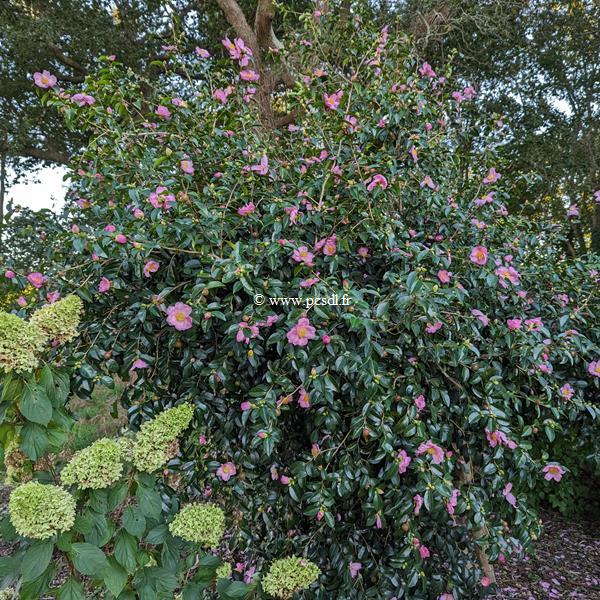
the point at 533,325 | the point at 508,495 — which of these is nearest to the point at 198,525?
the point at 508,495

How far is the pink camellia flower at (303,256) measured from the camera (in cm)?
121

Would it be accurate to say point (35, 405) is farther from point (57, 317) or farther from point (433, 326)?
point (433, 326)

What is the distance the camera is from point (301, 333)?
3.58 feet

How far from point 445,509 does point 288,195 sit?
3.61 ft

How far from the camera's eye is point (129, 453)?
951mm

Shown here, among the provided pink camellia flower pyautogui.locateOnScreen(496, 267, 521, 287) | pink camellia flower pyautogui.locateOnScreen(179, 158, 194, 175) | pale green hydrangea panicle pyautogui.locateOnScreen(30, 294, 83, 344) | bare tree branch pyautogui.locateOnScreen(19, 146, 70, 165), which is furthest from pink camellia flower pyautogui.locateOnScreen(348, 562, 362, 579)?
bare tree branch pyautogui.locateOnScreen(19, 146, 70, 165)

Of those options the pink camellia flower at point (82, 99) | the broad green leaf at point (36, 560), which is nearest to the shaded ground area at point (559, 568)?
the broad green leaf at point (36, 560)

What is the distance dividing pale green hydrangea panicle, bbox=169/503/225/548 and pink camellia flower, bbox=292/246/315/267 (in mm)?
676

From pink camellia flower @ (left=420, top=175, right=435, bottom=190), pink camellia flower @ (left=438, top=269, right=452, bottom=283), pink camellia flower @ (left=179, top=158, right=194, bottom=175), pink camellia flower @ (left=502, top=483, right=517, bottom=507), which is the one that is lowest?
pink camellia flower @ (left=502, top=483, right=517, bottom=507)

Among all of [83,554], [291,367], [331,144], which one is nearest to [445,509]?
[291,367]

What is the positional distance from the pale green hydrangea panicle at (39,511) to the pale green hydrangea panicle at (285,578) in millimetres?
552

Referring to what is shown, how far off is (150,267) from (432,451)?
924mm

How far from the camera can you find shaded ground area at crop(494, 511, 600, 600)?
7.07 ft

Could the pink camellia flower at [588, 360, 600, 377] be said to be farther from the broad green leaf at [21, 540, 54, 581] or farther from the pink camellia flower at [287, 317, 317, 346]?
the broad green leaf at [21, 540, 54, 581]
